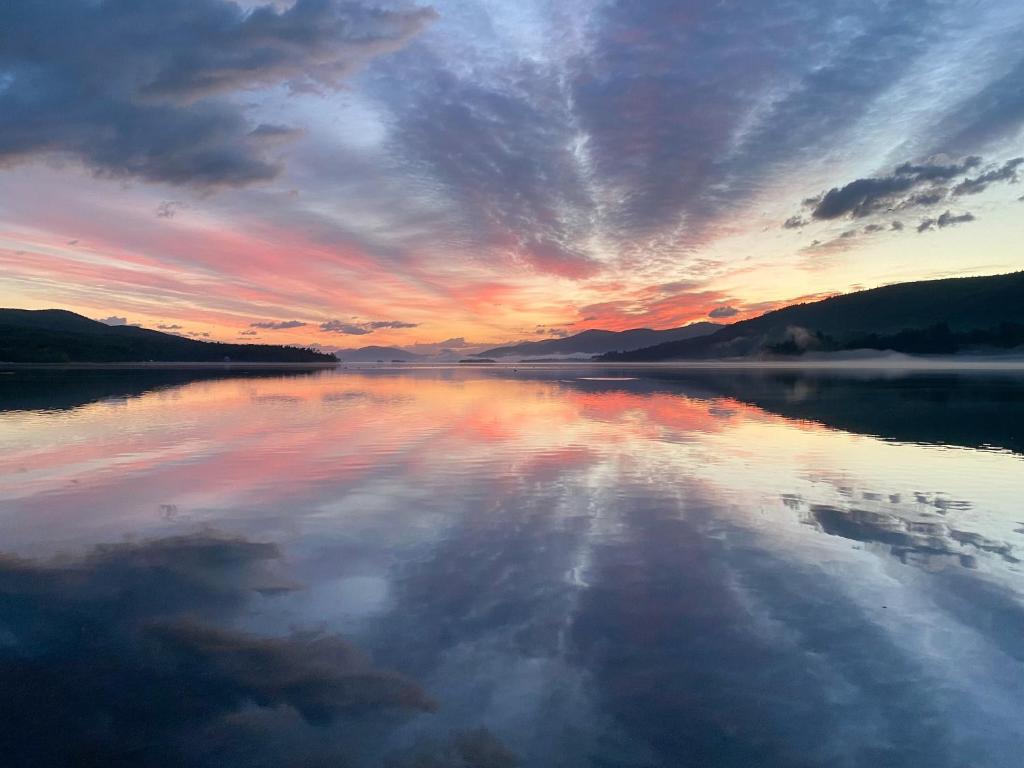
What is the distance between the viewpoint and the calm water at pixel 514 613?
572cm

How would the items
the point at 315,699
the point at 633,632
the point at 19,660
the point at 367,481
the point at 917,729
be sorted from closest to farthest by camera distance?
the point at 917,729, the point at 315,699, the point at 19,660, the point at 633,632, the point at 367,481

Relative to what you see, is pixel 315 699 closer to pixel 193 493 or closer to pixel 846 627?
pixel 846 627

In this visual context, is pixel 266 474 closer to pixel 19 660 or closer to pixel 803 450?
pixel 19 660

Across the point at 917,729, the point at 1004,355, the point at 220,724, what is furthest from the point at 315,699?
the point at 1004,355

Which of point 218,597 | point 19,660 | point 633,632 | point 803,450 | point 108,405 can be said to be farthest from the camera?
point 108,405

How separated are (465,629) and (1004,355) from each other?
227 m

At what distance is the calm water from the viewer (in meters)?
5.72

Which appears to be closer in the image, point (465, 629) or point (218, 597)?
point (465, 629)

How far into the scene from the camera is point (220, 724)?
5.89 m

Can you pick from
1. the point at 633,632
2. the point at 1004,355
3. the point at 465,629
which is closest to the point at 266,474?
the point at 465,629

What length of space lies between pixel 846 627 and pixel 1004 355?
732ft

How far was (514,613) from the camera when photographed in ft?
27.2

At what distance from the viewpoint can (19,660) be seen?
7.02m

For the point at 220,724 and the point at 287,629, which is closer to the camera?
the point at 220,724
